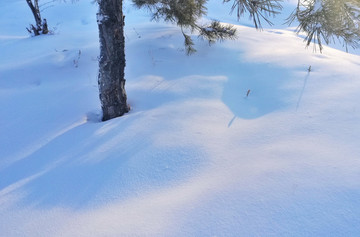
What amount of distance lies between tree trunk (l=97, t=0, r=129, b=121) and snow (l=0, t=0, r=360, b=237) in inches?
6.8

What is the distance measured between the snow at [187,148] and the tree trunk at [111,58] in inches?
6.8

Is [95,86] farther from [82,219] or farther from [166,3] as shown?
[82,219]

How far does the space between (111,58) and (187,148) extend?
1140 mm

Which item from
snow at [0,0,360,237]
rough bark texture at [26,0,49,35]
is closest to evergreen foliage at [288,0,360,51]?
snow at [0,0,360,237]

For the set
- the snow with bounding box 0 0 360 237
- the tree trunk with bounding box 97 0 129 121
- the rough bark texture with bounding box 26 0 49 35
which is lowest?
the snow with bounding box 0 0 360 237

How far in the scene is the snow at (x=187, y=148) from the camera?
117cm

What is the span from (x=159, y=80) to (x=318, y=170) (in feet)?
7.13

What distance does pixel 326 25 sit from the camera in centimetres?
179

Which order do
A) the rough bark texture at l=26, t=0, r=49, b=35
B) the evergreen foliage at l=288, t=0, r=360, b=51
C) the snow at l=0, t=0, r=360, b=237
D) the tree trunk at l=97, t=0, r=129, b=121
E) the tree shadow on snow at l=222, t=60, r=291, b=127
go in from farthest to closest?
the rough bark texture at l=26, t=0, r=49, b=35 → the tree shadow on snow at l=222, t=60, r=291, b=127 → the tree trunk at l=97, t=0, r=129, b=121 → the evergreen foliage at l=288, t=0, r=360, b=51 → the snow at l=0, t=0, r=360, b=237

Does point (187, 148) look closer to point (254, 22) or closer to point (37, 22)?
point (254, 22)

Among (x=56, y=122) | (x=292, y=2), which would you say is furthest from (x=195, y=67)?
(x=292, y=2)

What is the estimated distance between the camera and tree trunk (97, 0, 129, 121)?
2.03m

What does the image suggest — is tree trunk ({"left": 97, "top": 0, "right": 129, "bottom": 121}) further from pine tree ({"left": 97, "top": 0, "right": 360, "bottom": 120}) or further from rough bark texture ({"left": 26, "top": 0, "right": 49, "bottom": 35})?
rough bark texture ({"left": 26, "top": 0, "right": 49, "bottom": 35})

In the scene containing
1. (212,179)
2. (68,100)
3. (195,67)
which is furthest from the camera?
(195,67)
